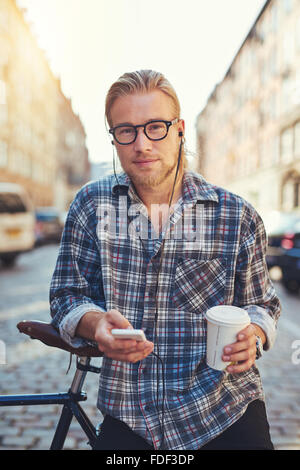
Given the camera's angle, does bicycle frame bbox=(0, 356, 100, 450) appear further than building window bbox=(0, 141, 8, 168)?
No

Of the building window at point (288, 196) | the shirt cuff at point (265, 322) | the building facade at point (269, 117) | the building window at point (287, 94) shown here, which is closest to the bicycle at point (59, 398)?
the shirt cuff at point (265, 322)

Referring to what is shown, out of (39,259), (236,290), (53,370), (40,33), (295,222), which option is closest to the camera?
(236,290)

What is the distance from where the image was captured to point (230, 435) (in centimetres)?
139

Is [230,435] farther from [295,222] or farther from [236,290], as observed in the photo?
[295,222]

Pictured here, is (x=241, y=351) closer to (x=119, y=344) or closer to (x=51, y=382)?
(x=119, y=344)

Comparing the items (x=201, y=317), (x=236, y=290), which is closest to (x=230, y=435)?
(x=201, y=317)

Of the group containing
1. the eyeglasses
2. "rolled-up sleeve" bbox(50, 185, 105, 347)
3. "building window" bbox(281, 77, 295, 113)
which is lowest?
"rolled-up sleeve" bbox(50, 185, 105, 347)

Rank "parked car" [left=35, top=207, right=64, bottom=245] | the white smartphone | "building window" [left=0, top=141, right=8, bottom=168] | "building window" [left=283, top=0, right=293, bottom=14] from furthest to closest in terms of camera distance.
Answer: "building window" [left=0, top=141, right=8, bottom=168]
"building window" [left=283, top=0, right=293, bottom=14]
"parked car" [left=35, top=207, right=64, bottom=245]
the white smartphone

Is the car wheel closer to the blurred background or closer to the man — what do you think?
the blurred background

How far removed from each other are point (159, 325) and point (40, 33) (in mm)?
2017

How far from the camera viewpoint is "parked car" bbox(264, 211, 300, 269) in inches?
306

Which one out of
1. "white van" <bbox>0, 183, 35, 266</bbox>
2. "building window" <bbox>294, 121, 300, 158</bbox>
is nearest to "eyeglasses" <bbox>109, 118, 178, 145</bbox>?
"white van" <bbox>0, 183, 35, 266</bbox>

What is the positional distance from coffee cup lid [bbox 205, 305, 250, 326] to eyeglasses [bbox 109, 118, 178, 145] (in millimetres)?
703
